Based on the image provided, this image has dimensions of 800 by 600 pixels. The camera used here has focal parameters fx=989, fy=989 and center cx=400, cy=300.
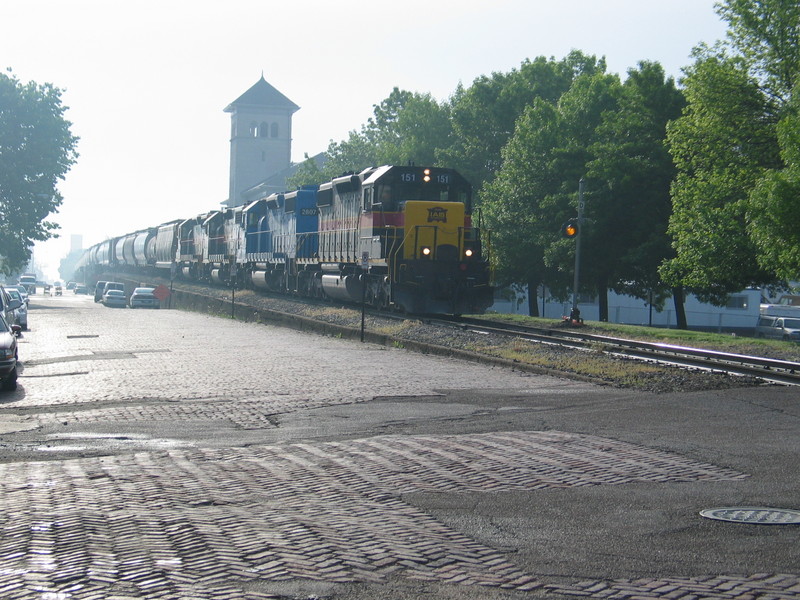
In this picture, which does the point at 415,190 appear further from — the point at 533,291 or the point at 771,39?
the point at 533,291

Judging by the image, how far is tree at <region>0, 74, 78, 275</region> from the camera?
229 feet

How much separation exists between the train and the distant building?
102096 mm

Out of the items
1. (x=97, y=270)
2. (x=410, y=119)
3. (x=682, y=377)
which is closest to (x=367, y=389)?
(x=682, y=377)

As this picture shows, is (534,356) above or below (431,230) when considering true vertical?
below

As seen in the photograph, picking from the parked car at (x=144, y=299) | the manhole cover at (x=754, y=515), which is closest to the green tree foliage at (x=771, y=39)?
the manhole cover at (x=754, y=515)

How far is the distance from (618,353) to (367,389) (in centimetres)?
674

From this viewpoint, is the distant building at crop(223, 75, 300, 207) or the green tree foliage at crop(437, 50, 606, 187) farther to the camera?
the distant building at crop(223, 75, 300, 207)

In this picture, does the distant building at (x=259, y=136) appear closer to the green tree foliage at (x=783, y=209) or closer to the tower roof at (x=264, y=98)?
the tower roof at (x=264, y=98)

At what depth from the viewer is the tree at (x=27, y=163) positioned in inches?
2746

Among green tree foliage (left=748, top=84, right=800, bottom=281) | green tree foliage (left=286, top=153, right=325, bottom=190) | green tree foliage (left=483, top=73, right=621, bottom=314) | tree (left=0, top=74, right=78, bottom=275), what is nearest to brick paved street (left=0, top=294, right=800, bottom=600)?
green tree foliage (left=748, top=84, right=800, bottom=281)

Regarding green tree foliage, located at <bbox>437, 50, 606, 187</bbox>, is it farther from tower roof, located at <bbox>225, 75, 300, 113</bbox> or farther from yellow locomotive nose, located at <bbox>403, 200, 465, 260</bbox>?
tower roof, located at <bbox>225, 75, 300, 113</bbox>

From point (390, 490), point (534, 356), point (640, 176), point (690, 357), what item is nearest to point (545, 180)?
point (640, 176)

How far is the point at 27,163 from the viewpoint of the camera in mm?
70688

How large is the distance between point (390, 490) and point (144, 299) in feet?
174
